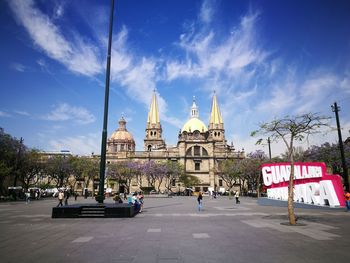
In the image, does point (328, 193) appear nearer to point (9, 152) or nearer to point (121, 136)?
point (9, 152)

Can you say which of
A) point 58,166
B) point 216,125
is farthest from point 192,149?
point 58,166

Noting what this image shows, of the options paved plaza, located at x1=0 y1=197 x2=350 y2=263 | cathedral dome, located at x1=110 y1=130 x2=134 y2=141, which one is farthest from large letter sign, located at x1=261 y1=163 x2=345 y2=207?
cathedral dome, located at x1=110 y1=130 x2=134 y2=141

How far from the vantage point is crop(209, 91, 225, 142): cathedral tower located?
9431 cm

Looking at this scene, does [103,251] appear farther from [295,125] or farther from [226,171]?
[226,171]

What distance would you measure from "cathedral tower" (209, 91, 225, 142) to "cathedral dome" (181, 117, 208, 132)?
2.72 metres

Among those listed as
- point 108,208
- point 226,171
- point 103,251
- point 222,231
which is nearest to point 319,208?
point 222,231

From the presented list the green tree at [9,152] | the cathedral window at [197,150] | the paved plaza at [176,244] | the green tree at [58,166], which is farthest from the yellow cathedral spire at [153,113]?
the paved plaza at [176,244]

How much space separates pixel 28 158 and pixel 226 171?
3872 centimetres

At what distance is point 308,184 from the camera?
25.4 metres

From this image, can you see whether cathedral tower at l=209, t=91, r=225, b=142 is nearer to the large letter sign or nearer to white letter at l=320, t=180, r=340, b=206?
the large letter sign

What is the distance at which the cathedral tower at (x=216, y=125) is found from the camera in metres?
94.3

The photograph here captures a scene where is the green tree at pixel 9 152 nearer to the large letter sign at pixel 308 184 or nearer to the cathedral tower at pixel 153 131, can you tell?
the large letter sign at pixel 308 184

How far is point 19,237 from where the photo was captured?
10.4m

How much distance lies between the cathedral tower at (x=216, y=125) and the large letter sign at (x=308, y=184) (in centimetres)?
6344
